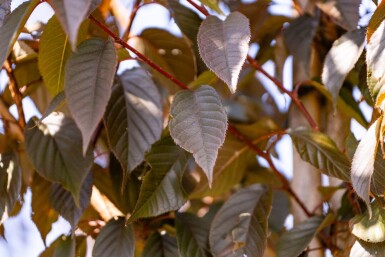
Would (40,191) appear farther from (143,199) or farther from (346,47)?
(346,47)

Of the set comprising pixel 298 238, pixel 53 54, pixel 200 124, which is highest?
pixel 53 54

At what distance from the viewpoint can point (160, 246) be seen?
959 millimetres

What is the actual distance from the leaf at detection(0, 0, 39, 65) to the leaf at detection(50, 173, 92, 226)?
25 cm

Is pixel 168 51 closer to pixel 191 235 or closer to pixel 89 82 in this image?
pixel 191 235

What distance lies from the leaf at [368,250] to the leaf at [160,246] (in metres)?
0.28

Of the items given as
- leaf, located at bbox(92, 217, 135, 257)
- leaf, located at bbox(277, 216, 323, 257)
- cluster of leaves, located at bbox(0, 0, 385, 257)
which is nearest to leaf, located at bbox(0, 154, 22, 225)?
cluster of leaves, located at bbox(0, 0, 385, 257)

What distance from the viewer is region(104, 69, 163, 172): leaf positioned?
868 mm

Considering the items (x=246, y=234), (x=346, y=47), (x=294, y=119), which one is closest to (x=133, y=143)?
(x=246, y=234)

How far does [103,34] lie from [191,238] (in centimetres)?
31

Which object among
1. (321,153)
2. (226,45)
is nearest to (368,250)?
(321,153)

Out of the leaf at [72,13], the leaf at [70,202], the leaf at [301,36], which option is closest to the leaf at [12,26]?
the leaf at [72,13]

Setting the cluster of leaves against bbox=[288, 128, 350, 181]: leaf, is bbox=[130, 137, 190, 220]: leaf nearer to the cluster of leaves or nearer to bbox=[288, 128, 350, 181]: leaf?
the cluster of leaves

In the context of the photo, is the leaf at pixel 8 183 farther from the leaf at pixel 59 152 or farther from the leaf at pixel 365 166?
the leaf at pixel 365 166

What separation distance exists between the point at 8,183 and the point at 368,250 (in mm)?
471
